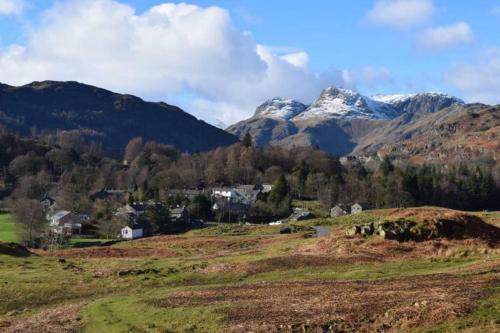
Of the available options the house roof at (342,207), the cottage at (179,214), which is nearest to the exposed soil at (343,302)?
the cottage at (179,214)

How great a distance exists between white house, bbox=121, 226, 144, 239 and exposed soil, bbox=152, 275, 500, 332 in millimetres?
84340

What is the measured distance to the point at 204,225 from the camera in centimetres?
13688

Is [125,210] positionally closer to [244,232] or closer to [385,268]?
[244,232]

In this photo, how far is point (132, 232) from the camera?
11975cm

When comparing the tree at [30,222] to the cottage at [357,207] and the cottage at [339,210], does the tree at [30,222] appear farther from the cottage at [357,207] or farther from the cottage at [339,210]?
Result: the cottage at [357,207]

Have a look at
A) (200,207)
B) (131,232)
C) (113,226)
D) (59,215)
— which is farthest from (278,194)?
(59,215)

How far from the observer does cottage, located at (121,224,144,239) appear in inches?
4715

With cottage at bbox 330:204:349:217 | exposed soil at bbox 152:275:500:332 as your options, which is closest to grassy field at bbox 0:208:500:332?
exposed soil at bbox 152:275:500:332

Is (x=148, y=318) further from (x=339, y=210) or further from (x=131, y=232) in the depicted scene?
(x=339, y=210)

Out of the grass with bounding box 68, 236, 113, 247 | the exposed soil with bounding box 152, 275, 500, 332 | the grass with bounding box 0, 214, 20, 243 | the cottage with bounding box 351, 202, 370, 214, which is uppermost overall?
the cottage with bounding box 351, 202, 370, 214

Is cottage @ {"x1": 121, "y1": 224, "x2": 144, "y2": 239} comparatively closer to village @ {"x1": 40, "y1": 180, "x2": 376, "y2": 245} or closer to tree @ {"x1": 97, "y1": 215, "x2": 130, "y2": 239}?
village @ {"x1": 40, "y1": 180, "x2": 376, "y2": 245}

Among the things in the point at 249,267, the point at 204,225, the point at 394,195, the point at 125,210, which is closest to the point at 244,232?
the point at 204,225

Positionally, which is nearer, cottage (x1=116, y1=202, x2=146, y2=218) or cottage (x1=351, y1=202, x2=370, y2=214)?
cottage (x1=116, y1=202, x2=146, y2=218)

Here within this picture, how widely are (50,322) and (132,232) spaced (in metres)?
87.7
